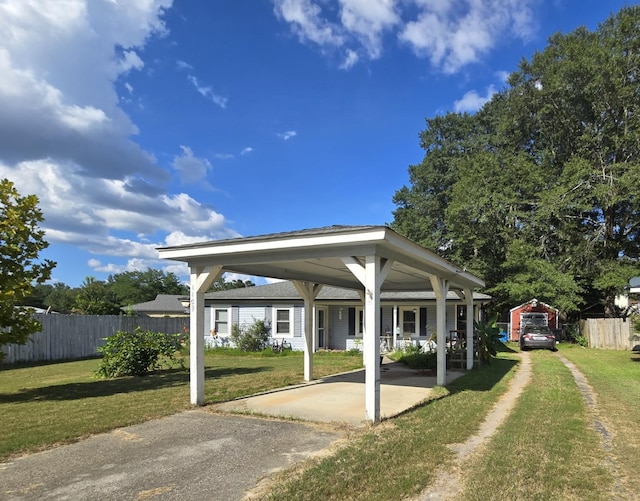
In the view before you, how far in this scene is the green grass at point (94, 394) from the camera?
6.45 meters

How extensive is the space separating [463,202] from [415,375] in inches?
849

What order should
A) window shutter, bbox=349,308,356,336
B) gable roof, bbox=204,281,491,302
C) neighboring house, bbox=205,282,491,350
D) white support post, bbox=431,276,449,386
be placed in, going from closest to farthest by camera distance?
white support post, bbox=431,276,449,386 < gable roof, bbox=204,281,491,302 < neighboring house, bbox=205,282,491,350 < window shutter, bbox=349,308,356,336

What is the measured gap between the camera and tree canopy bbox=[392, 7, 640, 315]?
90.0 feet

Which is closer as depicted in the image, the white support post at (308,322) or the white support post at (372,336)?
the white support post at (372,336)

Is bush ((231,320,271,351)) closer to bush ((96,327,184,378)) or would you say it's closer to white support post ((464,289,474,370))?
bush ((96,327,184,378))

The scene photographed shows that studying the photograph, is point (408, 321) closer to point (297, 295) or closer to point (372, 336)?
point (297, 295)

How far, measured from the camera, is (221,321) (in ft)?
74.7

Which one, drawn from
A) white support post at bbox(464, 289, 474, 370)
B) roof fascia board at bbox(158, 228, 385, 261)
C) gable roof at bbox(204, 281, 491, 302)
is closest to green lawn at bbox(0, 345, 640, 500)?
white support post at bbox(464, 289, 474, 370)

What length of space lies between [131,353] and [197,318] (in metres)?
5.23

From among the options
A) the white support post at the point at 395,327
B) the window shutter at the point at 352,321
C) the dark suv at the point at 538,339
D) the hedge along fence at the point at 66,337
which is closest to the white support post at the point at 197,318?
the hedge along fence at the point at 66,337

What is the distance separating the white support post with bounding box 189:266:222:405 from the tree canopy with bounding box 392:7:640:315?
22.4 meters

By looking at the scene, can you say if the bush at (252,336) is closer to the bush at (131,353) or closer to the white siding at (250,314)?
the white siding at (250,314)

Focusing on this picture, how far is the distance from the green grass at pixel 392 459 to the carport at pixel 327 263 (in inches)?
32.8

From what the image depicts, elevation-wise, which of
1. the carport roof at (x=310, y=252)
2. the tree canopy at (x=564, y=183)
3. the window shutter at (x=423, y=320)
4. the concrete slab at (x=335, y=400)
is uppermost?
the tree canopy at (x=564, y=183)
